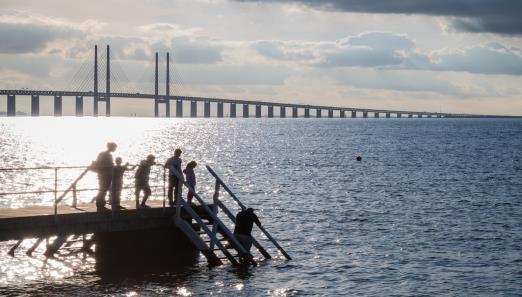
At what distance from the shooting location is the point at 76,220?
24.5 meters

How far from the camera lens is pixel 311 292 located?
25.2 m

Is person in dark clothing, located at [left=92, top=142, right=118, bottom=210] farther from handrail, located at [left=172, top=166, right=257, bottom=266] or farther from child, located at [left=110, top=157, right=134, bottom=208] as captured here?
handrail, located at [left=172, top=166, right=257, bottom=266]

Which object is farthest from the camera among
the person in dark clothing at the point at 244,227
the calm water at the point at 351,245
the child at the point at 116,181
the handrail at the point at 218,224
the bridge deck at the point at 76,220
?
the person in dark clothing at the point at 244,227

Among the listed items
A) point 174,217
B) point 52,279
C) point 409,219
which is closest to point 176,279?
point 174,217

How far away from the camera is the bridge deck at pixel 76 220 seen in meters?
23.5

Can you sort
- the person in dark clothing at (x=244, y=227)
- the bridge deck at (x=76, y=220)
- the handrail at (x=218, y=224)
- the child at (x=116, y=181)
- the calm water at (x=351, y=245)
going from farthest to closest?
1. the person in dark clothing at (x=244, y=227)
2. the handrail at (x=218, y=224)
3. the calm water at (x=351, y=245)
4. the child at (x=116, y=181)
5. the bridge deck at (x=76, y=220)

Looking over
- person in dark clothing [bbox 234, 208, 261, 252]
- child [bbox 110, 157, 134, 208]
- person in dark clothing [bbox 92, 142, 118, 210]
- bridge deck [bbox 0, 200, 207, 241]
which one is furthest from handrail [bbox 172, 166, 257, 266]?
person in dark clothing [bbox 92, 142, 118, 210]

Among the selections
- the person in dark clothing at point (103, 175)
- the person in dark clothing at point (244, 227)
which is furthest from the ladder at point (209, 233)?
the person in dark clothing at point (103, 175)

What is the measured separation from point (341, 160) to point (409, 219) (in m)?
54.0

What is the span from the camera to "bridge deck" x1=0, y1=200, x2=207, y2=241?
23.5 metres

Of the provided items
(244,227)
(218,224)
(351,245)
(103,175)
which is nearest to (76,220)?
(103,175)

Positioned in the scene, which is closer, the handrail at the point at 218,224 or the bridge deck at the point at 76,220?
the bridge deck at the point at 76,220

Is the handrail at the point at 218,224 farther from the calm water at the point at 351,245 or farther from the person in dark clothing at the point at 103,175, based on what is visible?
the person in dark clothing at the point at 103,175

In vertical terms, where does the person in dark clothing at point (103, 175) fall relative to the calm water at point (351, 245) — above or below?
above
